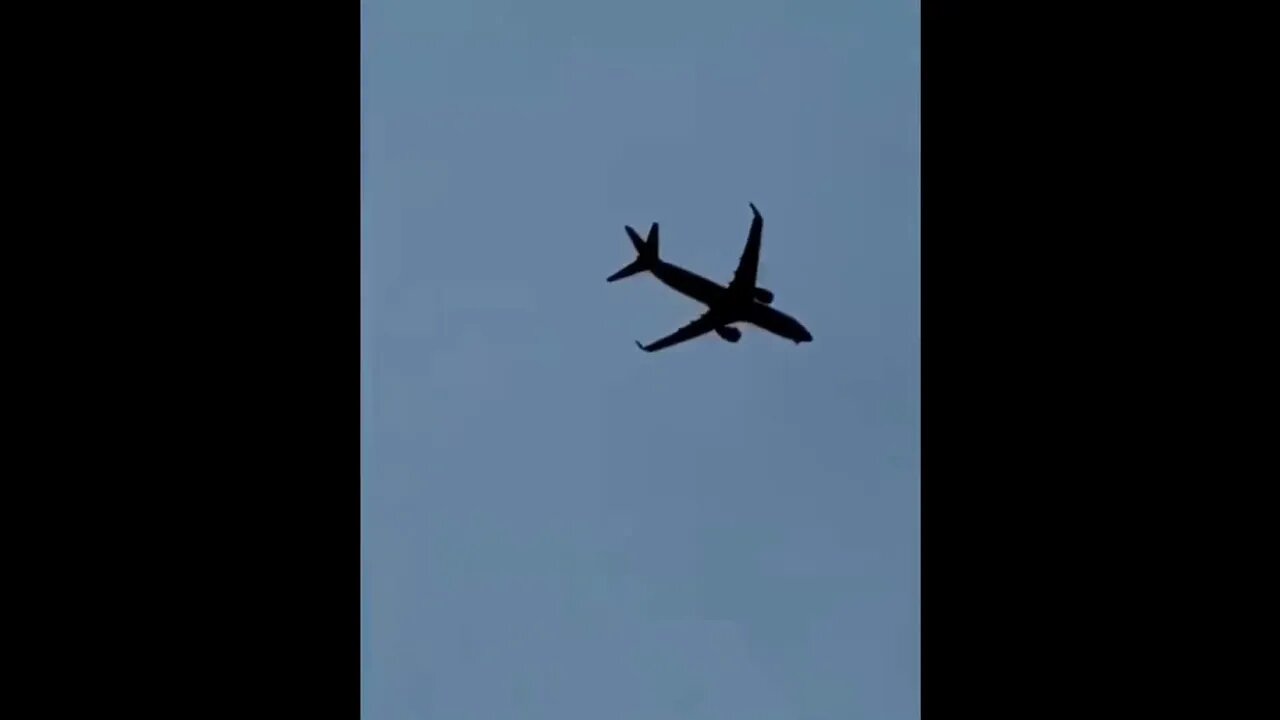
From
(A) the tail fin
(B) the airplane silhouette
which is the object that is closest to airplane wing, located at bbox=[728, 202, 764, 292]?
(B) the airplane silhouette

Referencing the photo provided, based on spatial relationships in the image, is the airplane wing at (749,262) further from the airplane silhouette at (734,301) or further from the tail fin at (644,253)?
the tail fin at (644,253)

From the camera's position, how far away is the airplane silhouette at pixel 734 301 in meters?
45.1

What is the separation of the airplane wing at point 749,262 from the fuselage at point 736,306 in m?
0.48

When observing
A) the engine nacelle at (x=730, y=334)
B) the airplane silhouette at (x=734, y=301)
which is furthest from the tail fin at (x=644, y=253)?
the engine nacelle at (x=730, y=334)

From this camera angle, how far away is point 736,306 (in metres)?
45.4

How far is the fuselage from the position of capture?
45469mm

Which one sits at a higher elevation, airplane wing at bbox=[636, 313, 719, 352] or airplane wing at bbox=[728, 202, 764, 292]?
airplane wing at bbox=[728, 202, 764, 292]

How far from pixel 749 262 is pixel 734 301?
1539 millimetres

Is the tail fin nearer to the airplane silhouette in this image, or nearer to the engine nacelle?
the airplane silhouette

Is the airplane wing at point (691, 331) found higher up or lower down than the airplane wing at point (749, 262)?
lower down
